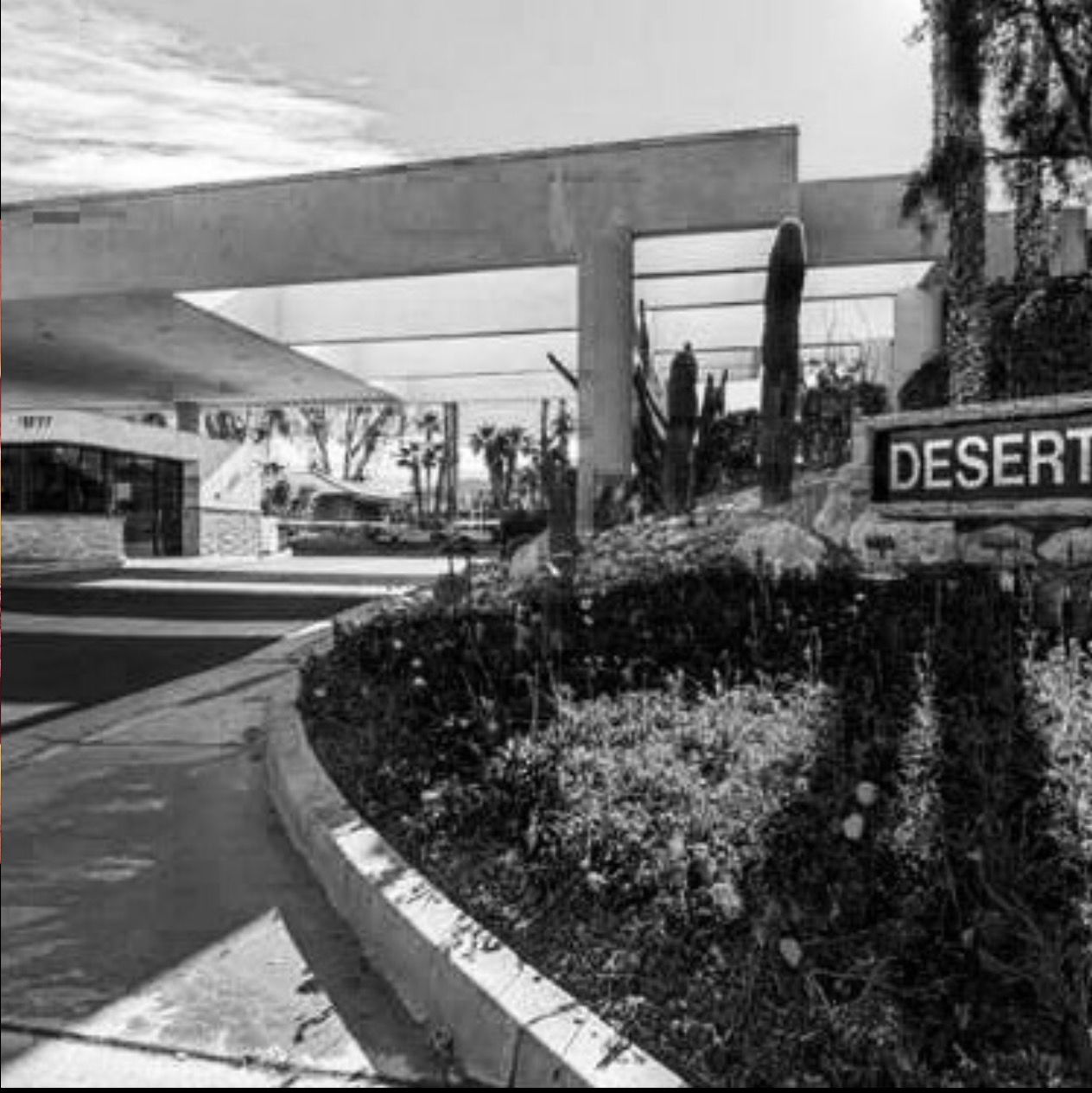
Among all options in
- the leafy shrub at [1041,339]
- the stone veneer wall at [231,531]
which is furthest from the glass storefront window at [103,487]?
the leafy shrub at [1041,339]

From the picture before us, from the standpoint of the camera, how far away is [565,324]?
22469 millimetres

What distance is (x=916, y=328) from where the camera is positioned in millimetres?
17312

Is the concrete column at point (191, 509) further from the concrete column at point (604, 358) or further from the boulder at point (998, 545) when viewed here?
the boulder at point (998, 545)

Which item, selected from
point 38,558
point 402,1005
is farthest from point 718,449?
point 38,558

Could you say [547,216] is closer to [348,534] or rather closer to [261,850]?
[261,850]

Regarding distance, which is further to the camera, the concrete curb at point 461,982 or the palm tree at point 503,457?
the palm tree at point 503,457

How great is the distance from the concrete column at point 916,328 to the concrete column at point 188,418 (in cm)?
2037

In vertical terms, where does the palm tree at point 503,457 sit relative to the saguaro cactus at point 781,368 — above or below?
above

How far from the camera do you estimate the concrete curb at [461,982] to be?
129 inches

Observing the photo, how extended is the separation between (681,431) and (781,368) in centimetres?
147

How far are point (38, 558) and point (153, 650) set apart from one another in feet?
45.5

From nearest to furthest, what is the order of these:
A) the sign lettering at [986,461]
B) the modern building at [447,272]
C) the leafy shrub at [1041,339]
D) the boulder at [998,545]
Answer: the sign lettering at [986,461] < the boulder at [998,545] < the leafy shrub at [1041,339] < the modern building at [447,272]

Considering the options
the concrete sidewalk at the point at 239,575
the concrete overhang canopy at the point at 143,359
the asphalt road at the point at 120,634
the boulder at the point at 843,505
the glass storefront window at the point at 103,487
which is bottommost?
the asphalt road at the point at 120,634

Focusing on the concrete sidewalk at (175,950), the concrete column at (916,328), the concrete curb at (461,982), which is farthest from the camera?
the concrete column at (916,328)
